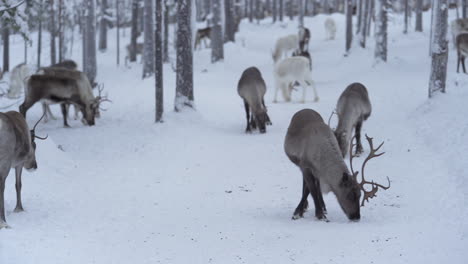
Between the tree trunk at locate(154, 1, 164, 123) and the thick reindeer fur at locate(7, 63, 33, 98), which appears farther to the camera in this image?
the thick reindeer fur at locate(7, 63, 33, 98)

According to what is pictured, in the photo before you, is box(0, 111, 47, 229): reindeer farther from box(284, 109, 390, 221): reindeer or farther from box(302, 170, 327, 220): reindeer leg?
box(302, 170, 327, 220): reindeer leg

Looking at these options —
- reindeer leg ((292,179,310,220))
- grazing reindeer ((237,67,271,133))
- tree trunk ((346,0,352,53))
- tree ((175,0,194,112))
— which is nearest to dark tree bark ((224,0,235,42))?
tree trunk ((346,0,352,53))

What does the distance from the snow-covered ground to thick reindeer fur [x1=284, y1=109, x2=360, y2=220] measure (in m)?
0.25

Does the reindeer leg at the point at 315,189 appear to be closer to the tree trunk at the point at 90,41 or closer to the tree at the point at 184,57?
the tree at the point at 184,57

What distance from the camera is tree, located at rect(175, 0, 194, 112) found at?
1434cm

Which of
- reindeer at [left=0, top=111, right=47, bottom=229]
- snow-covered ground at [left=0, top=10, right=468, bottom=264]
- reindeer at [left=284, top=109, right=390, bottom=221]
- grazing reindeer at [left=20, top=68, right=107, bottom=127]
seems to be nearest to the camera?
snow-covered ground at [left=0, top=10, right=468, bottom=264]

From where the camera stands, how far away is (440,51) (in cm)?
1330

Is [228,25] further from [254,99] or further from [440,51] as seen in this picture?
[440,51]

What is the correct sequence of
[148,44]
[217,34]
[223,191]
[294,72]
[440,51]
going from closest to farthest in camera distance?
[223,191] → [440,51] → [294,72] → [148,44] → [217,34]

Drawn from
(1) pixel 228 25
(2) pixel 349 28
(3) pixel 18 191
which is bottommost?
(3) pixel 18 191

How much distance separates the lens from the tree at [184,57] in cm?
1434

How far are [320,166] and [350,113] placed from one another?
350 centimetres

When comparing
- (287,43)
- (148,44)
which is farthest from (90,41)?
(287,43)

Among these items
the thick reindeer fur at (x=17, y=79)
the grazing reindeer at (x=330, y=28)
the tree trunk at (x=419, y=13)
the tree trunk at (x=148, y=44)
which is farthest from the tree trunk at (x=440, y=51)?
the grazing reindeer at (x=330, y=28)
